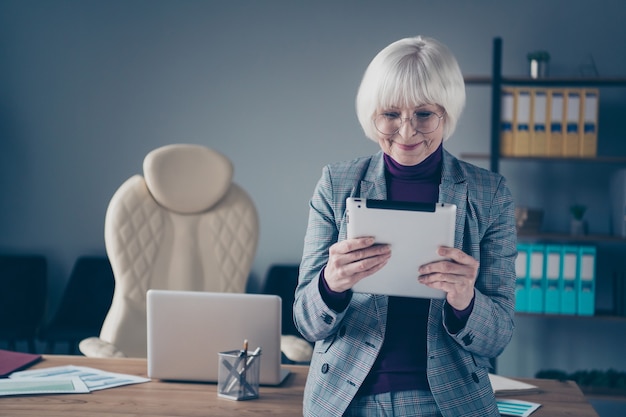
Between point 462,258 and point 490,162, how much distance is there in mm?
2763

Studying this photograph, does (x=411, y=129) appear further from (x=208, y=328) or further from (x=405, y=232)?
(x=208, y=328)

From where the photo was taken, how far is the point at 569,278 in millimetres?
3812

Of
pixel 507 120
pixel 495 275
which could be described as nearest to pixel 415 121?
pixel 495 275

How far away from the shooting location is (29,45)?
4.40 metres

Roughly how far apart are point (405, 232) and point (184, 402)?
756 mm

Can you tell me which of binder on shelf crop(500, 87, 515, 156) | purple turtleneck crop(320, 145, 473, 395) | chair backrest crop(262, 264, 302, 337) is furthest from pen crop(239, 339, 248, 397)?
binder on shelf crop(500, 87, 515, 156)

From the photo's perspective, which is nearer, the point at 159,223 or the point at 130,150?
the point at 159,223

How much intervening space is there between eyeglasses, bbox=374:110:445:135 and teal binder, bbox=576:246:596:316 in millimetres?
2691

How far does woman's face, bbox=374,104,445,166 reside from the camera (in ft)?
4.57

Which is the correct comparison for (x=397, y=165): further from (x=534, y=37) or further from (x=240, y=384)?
(x=534, y=37)

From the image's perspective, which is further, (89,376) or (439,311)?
(89,376)

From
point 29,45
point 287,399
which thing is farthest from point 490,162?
point 29,45

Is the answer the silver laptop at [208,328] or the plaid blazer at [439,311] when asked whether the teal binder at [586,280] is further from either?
the plaid blazer at [439,311]

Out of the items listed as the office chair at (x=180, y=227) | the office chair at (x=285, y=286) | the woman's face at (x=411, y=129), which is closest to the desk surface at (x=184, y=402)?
the woman's face at (x=411, y=129)
